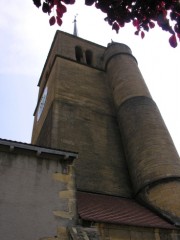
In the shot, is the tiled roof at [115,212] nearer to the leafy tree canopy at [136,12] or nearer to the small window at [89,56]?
the leafy tree canopy at [136,12]

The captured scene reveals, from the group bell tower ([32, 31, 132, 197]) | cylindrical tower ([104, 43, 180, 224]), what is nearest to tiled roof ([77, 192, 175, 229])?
cylindrical tower ([104, 43, 180, 224])

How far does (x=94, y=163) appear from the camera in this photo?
516 inches

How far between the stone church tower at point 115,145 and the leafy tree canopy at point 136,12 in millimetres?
5316

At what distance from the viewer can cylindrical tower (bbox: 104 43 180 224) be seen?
11.1 meters

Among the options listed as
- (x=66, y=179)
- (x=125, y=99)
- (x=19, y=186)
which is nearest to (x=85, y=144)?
(x=125, y=99)

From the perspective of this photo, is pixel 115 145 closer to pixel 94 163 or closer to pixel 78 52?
pixel 94 163

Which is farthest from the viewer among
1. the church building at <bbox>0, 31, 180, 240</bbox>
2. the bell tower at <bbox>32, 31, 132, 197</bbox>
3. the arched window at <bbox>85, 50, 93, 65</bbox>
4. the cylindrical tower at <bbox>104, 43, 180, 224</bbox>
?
the arched window at <bbox>85, 50, 93, 65</bbox>

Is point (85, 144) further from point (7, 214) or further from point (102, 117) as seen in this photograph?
point (7, 214)

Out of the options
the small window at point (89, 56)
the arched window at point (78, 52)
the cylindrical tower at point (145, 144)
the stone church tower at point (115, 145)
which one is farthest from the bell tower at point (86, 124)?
the arched window at point (78, 52)

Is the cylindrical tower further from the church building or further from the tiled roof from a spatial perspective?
the tiled roof

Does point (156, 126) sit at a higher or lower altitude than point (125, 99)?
lower

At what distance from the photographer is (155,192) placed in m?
11.2

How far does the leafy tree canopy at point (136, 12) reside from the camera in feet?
9.92

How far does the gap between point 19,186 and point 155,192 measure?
5.68 metres
